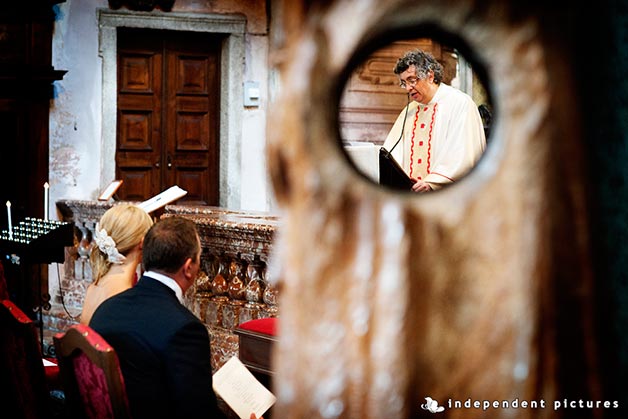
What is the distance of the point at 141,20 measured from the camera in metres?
9.62

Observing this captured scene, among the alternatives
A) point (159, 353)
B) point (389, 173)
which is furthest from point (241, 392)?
point (389, 173)

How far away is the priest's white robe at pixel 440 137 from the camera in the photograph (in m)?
5.12

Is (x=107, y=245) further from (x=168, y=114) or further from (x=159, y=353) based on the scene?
(x=168, y=114)

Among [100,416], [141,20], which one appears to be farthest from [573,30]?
[141,20]

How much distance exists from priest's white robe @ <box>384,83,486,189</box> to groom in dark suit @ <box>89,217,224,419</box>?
2.71 m

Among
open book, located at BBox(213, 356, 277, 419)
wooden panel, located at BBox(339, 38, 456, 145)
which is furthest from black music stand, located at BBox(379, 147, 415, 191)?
wooden panel, located at BBox(339, 38, 456, 145)

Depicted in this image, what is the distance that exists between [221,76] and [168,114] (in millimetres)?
713

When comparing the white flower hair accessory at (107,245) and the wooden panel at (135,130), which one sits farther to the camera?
the wooden panel at (135,130)

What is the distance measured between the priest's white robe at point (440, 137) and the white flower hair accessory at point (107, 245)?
6.30ft

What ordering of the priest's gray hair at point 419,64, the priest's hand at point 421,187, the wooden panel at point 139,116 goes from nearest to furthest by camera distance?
the priest's hand at point 421,187 → the priest's gray hair at point 419,64 → the wooden panel at point 139,116

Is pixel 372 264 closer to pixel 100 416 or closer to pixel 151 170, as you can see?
pixel 100 416

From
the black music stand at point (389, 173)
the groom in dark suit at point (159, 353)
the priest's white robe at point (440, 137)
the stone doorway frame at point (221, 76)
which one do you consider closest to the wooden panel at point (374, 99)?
the stone doorway frame at point (221, 76)

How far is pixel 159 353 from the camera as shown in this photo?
7.50 ft

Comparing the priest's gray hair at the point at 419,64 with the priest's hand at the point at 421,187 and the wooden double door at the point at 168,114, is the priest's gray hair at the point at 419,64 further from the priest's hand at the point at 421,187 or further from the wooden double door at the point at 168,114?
the wooden double door at the point at 168,114
